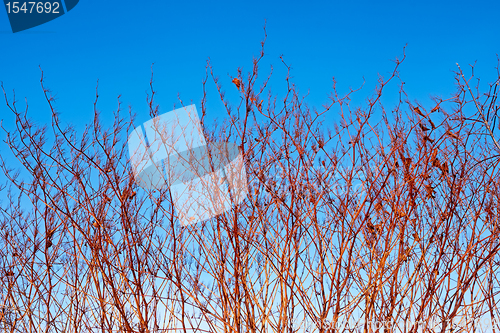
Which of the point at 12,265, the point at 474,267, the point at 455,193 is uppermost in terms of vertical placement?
the point at 12,265

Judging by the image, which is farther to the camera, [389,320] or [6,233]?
[6,233]

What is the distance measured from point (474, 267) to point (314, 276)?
1.44m

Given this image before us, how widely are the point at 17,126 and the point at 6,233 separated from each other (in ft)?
5.93

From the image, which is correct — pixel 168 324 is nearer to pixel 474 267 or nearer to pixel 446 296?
pixel 446 296

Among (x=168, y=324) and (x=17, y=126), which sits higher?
(x=17, y=126)

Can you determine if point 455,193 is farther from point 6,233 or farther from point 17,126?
point 6,233

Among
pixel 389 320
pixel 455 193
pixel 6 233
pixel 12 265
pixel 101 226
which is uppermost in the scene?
pixel 6 233

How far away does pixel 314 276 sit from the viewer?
3.50 metres

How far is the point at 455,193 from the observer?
3.47m

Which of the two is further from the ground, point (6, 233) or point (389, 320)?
point (6, 233)

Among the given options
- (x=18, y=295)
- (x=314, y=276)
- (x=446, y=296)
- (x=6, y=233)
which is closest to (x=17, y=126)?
(x=6, y=233)

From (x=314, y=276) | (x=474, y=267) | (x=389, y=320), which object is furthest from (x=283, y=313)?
(x=474, y=267)

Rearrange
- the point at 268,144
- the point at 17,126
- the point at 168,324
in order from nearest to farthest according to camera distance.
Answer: the point at 17,126, the point at 268,144, the point at 168,324

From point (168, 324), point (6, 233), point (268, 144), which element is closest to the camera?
point (268, 144)
